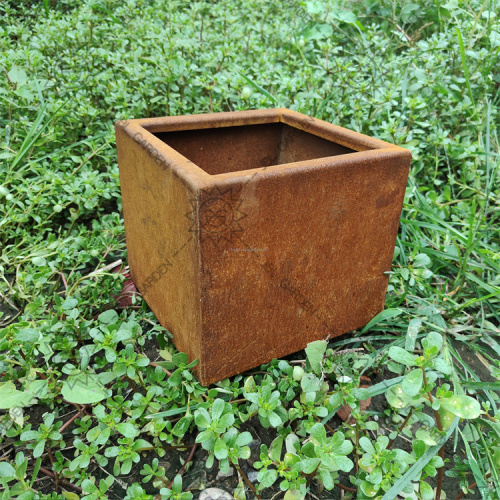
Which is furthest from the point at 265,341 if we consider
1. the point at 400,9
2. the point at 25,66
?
the point at 400,9

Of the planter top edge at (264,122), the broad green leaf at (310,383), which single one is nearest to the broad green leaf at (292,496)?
the broad green leaf at (310,383)

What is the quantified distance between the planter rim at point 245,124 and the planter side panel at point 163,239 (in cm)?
2

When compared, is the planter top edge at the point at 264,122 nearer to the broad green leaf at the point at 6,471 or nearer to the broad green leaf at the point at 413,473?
the broad green leaf at the point at 413,473

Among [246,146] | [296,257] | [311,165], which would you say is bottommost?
[296,257]

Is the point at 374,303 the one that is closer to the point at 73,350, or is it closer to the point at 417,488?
the point at 417,488

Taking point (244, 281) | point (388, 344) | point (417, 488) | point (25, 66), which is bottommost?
point (417, 488)

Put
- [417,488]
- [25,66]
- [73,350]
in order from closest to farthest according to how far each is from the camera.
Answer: [417,488]
[73,350]
[25,66]

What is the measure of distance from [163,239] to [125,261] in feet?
2.10

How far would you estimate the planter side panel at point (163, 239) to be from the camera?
108 cm

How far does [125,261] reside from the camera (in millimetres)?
1815

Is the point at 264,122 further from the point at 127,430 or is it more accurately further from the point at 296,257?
the point at 127,430

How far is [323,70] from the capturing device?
7.32 feet

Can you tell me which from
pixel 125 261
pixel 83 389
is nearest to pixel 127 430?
pixel 83 389

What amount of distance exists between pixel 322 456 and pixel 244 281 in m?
0.41
